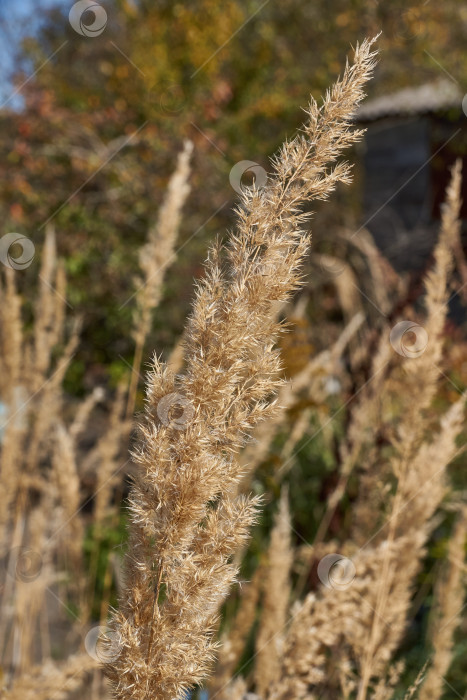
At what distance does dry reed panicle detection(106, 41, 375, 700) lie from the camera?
2.43 ft

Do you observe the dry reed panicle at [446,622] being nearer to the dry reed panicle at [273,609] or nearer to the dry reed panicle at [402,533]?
the dry reed panicle at [402,533]

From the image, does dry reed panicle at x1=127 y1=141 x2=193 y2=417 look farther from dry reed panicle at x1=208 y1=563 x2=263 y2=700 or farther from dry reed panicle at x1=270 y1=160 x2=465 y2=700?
dry reed panicle at x1=270 y1=160 x2=465 y2=700

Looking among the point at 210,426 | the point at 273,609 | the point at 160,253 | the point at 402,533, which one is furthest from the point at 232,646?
the point at 210,426

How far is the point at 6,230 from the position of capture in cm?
691

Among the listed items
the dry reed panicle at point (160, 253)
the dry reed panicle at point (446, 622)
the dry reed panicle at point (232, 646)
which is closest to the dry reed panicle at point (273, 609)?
the dry reed panicle at point (232, 646)

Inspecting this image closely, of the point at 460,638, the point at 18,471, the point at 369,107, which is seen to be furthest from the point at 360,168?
the point at 18,471

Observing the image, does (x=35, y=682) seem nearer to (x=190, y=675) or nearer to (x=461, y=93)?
(x=190, y=675)

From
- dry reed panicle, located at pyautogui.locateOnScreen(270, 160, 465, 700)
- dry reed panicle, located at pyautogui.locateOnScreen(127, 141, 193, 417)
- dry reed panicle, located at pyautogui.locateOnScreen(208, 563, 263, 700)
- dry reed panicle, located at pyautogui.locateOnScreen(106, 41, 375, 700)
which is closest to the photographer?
dry reed panicle, located at pyautogui.locateOnScreen(106, 41, 375, 700)

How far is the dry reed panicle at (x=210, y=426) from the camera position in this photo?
0.74 metres

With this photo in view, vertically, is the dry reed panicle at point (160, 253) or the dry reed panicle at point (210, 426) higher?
the dry reed panicle at point (160, 253)

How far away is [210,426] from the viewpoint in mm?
757

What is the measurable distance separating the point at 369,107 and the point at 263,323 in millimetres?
10613

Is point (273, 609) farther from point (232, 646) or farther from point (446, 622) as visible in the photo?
point (446, 622)

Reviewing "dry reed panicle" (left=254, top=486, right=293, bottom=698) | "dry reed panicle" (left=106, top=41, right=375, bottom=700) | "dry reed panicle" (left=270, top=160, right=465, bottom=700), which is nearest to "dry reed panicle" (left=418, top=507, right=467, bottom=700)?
"dry reed panicle" (left=270, top=160, right=465, bottom=700)
